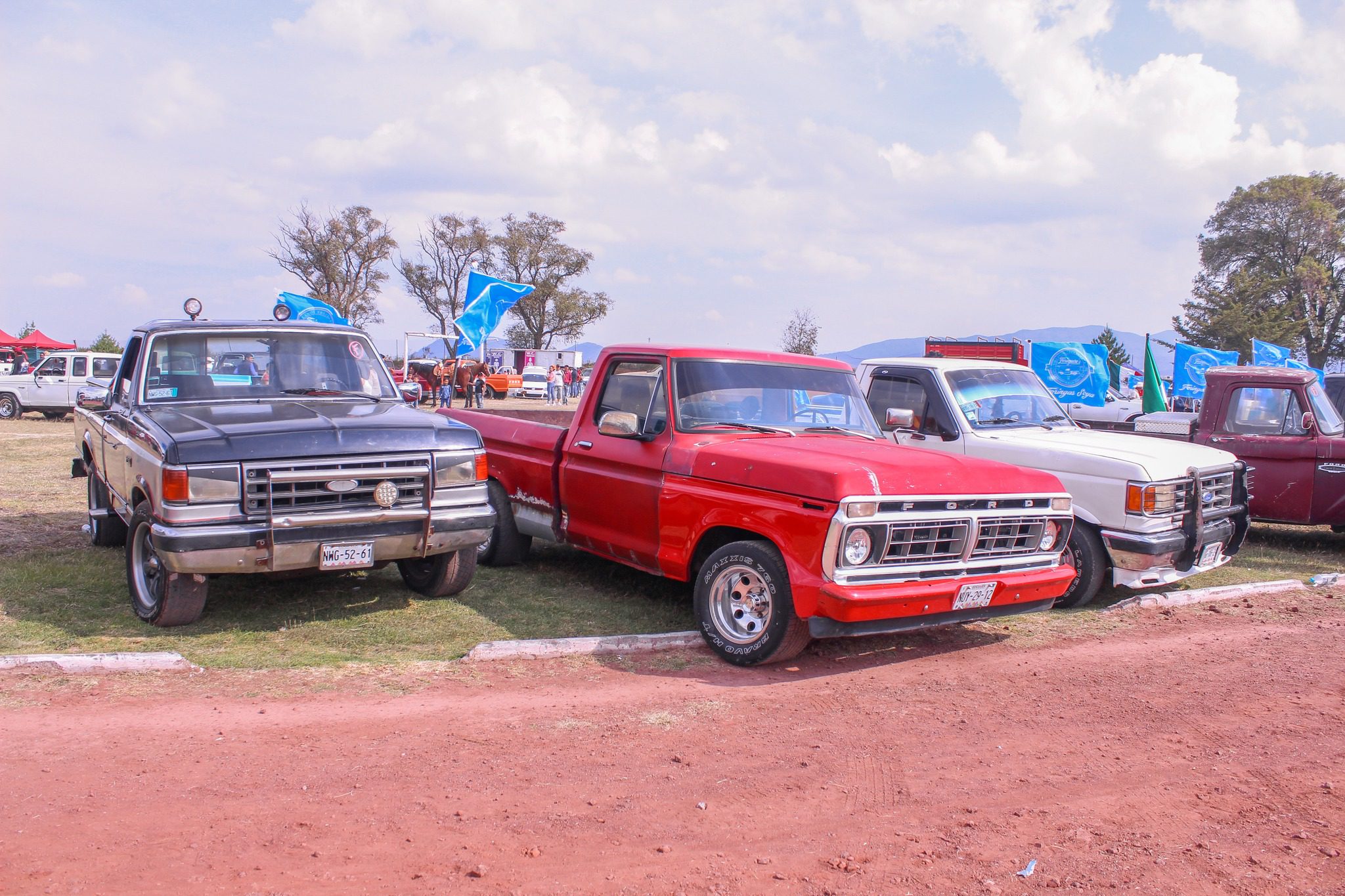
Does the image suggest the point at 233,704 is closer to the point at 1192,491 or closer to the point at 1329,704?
the point at 1329,704

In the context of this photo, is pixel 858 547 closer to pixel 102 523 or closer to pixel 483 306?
pixel 102 523

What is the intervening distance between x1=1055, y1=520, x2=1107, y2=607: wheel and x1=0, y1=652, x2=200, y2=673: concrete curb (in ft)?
19.6

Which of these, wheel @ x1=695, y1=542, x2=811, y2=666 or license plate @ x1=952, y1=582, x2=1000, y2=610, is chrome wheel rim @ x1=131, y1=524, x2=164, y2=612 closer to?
wheel @ x1=695, y1=542, x2=811, y2=666

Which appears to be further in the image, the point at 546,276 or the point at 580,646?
the point at 546,276

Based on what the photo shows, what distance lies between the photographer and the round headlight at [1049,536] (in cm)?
606

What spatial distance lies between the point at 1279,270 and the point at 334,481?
5680cm

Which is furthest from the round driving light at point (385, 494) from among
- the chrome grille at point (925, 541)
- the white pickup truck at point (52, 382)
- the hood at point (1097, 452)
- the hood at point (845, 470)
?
the white pickup truck at point (52, 382)

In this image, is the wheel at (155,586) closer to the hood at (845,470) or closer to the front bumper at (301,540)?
the front bumper at (301,540)

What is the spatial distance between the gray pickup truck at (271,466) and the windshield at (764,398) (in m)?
1.46

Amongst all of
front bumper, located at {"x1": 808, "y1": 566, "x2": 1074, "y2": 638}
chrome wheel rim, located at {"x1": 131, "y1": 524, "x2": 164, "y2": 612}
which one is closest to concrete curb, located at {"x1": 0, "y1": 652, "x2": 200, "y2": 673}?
chrome wheel rim, located at {"x1": 131, "y1": 524, "x2": 164, "y2": 612}

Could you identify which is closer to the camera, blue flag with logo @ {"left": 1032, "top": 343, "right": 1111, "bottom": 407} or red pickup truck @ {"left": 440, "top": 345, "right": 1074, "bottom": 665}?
red pickup truck @ {"left": 440, "top": 345, "right": 1074, "bottom": 665}

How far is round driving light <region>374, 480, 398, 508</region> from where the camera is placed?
6.07 meters

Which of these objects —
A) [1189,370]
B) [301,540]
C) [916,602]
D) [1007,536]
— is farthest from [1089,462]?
[1189,370]

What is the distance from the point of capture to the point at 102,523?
8438 mm
